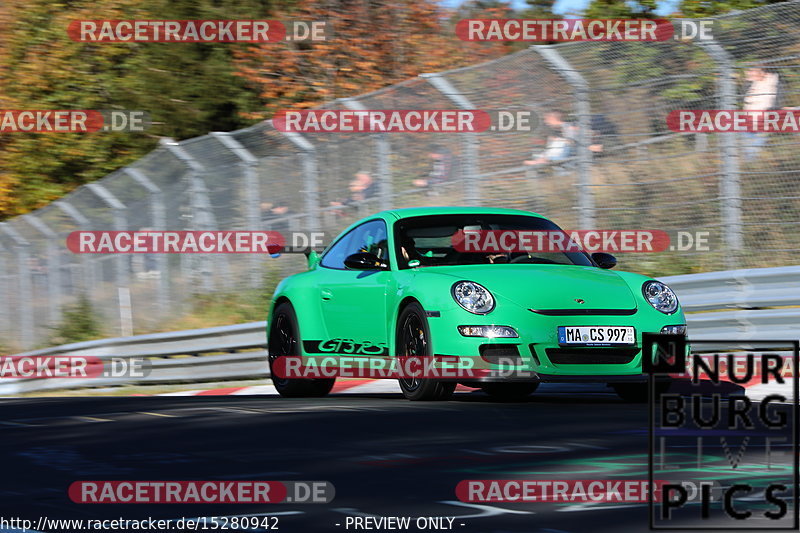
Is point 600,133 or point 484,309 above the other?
point 600,133

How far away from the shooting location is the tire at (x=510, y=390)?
10.9m

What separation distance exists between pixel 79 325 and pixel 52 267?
113 cm

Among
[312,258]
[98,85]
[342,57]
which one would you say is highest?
[98,85]

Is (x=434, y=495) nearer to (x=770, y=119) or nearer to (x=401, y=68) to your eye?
(x=770, y=119)

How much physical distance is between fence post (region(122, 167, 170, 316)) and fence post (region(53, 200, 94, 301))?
1.37m

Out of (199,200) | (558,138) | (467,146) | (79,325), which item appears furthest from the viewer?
(79,325)

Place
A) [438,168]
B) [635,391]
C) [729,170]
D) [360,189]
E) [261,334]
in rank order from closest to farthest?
[635,391] → [729,170] → [261,334] → [438,168] → [360,189]

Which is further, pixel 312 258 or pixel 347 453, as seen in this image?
pixel 312 258

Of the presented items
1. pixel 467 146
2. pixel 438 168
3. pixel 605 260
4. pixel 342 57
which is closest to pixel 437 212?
pixel 605 260

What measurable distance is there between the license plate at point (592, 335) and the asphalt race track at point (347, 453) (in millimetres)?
404

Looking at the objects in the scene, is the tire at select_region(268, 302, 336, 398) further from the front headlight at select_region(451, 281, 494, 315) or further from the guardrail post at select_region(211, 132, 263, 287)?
the guardrail post at select_region(211, 132, 263, 287)

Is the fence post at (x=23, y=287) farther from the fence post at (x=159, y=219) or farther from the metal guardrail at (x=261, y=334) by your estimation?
the fence post at (x=159, y=219)

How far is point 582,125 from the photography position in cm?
1369

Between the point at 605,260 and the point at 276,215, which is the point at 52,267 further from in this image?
the point at 605,260
